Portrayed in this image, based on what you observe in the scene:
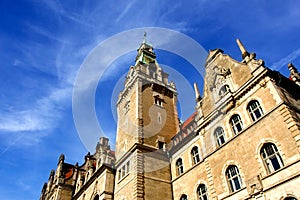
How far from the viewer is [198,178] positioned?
2061cm

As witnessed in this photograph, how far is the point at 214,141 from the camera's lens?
Result: 20141mm

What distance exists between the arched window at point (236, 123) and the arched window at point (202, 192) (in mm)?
5604

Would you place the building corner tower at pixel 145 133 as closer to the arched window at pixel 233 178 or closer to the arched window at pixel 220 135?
the arched window at pixel 220 135

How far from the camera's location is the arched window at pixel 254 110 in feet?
55.5

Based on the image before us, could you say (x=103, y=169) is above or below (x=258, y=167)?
above

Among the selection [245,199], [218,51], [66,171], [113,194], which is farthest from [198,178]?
[66,171]

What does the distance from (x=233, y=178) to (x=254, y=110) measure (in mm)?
5189

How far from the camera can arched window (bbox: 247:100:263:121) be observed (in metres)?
16.9

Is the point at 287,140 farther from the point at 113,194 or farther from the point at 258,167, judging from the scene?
the point at 113,194

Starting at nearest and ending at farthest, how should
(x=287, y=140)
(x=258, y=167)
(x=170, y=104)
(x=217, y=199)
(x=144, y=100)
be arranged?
(x=287, y=140) → (x=258, y=167) → (x=217, y=199) → (x=144, y=100) → (x=170, y=104)

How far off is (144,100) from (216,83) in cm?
1146

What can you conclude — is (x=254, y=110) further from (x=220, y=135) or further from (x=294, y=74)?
(x=294, y=74)

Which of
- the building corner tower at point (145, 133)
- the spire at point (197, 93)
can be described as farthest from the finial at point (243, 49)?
the building corner tower at point (145, 133)

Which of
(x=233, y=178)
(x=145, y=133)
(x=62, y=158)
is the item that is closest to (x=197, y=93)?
(x=145, y=133)
